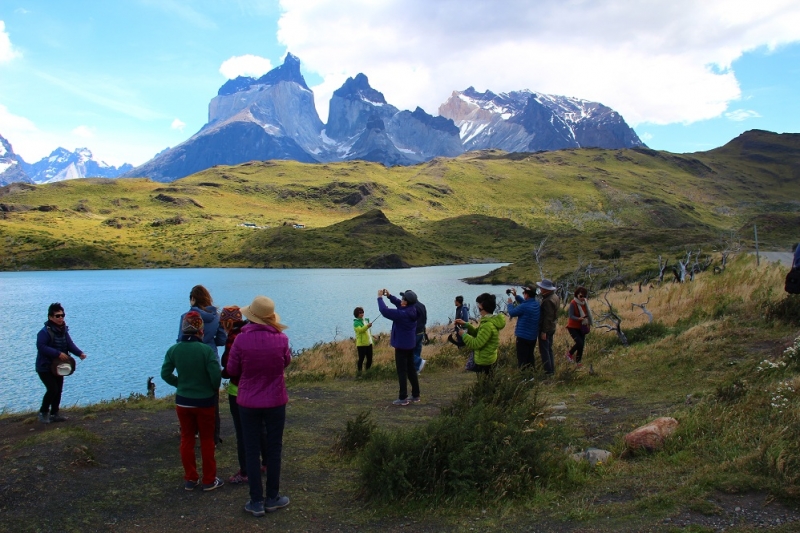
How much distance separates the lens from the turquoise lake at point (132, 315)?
2327 cm

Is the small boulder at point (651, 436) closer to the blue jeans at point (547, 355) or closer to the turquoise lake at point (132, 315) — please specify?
the blue jeans at point (547, 355)

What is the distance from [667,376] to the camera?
11.1 m

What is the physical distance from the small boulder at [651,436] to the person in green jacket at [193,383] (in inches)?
206

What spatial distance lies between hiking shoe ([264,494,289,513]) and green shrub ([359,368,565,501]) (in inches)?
36.2

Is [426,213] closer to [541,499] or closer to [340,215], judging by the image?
[340,215]

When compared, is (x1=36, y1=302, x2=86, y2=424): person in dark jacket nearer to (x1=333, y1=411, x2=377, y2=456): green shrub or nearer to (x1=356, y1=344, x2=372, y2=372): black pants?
(x1=333, y1=411, x2=377, y2=456): green shrub

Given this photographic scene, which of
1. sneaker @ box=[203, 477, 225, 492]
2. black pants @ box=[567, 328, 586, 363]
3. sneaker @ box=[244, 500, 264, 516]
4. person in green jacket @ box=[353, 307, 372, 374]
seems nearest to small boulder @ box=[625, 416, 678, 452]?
sneaker @ box=[244, 500, 264, 516]

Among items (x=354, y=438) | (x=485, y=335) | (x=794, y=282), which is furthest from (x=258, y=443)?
(x=794, y=282)

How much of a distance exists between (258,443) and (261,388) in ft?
2.31

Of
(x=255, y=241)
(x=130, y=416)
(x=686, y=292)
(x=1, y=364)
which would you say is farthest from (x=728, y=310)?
(x=255, y=241)

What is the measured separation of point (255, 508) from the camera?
5.91 m

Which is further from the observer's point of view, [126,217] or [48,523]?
[126,217]

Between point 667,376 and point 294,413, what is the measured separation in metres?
7.66

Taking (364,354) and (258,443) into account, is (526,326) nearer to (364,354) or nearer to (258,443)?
(364,354)
